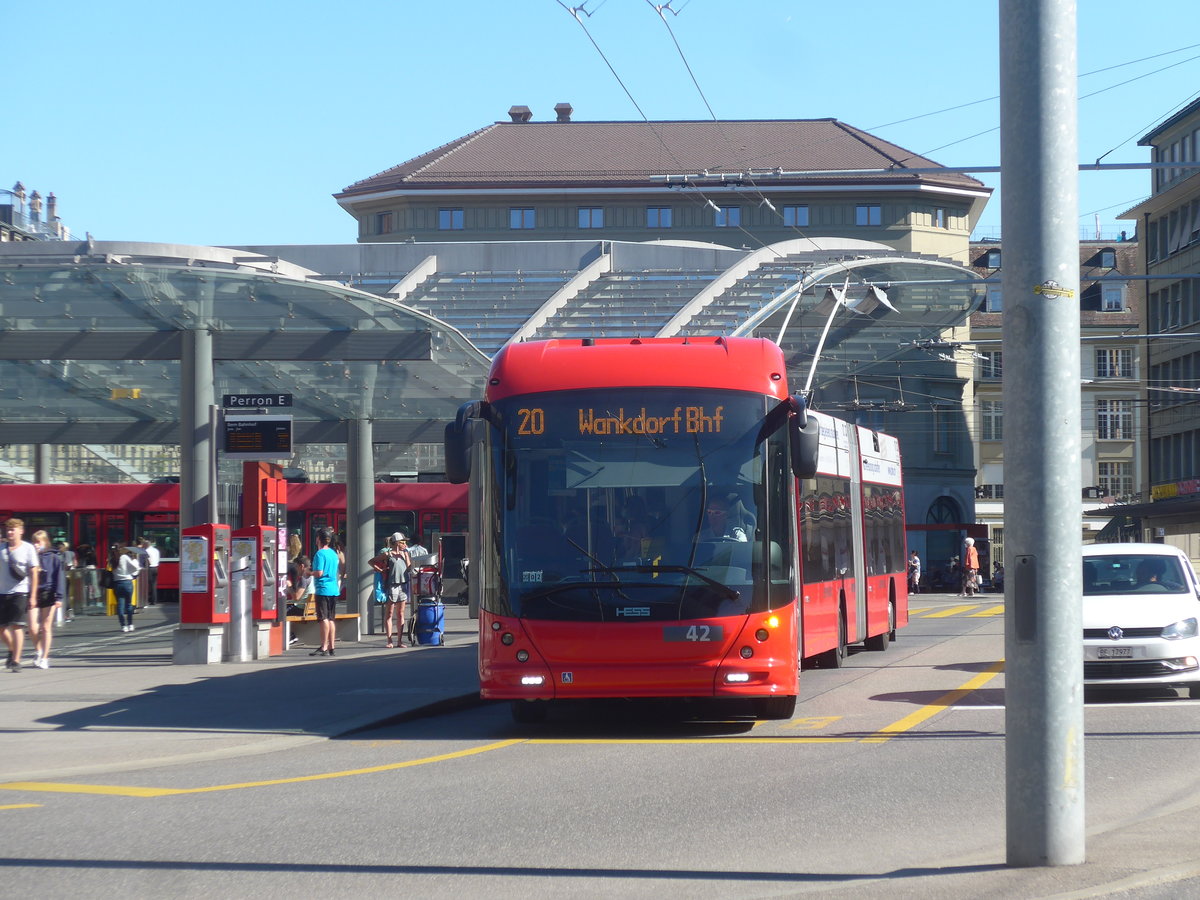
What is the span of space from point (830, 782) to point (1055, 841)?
11.8 feet

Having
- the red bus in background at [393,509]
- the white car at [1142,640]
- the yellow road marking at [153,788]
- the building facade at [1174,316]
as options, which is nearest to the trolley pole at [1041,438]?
the yellow road marking at [153,788]

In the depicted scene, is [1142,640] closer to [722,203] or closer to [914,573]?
[914,573]

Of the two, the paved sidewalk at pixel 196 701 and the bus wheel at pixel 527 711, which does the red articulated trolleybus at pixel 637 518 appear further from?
the paved sidewalk at pixel 196 701

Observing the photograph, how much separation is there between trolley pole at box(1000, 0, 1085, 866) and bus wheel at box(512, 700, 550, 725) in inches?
306

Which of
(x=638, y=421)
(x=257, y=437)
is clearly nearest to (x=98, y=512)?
(x=257, y=437)

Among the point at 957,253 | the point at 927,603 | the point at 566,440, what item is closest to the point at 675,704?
the point at 566,440

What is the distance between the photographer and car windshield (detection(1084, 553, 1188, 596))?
16.5 m

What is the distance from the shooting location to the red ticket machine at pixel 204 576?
20172 mm

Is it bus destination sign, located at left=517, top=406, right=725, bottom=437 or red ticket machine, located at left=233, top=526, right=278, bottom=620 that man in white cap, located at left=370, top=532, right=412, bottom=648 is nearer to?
red ticket machine, located at left=233, top=526, right=278, bottom=620

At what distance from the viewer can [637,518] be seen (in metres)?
13.2

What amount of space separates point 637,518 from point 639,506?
0.36 ft

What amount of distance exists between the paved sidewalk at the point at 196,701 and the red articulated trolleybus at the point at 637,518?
1.97 metres

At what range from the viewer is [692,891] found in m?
7.01

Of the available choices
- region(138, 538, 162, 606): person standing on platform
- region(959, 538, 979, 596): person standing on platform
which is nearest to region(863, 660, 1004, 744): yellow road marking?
region(138, 538, 162, 606): person standing on platform
